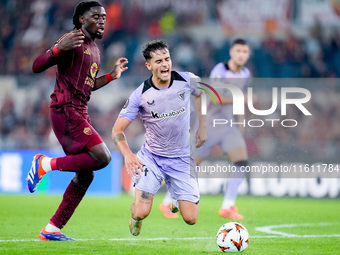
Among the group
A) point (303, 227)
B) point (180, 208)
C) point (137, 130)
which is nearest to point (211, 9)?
point (137, 130)

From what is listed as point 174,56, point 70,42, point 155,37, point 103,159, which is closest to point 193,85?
point 103,159

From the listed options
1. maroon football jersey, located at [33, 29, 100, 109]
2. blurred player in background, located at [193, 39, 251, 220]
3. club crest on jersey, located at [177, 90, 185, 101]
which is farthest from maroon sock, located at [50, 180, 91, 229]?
blurred player in background, located at [193, 39, 251, 220]

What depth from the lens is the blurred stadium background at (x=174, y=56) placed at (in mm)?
13789

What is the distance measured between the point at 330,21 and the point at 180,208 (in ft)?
46.0

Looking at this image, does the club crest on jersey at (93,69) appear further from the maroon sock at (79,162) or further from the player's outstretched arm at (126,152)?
the maroon sock at (79,162)

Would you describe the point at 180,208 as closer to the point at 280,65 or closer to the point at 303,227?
the point at 303,227

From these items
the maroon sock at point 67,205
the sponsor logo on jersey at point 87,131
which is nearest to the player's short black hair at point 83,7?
the sponsor logo on jersey at point 87,131

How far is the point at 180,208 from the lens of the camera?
6.37m

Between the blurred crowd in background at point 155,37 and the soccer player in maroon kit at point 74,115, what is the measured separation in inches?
320

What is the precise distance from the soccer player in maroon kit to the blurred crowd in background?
812 cm

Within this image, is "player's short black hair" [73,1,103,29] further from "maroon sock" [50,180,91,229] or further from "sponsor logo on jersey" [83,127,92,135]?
"maroon sock" [50,180,91,229]

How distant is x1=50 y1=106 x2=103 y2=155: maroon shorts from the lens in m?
6.03

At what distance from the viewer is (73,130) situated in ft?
19.8

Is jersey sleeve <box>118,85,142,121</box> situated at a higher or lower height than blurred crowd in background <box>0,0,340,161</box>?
lower
